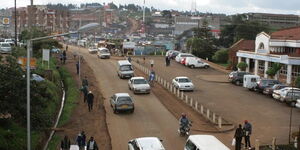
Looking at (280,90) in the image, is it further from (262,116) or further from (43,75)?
(43,75)

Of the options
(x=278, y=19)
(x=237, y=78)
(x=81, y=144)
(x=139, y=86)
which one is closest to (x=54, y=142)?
(x=81, y=144)

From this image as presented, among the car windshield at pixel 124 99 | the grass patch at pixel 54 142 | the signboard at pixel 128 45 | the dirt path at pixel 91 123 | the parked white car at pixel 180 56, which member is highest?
the signboard at pixel 128 45

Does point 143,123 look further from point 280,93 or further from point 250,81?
point 250,81

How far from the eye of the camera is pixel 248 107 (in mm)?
31344

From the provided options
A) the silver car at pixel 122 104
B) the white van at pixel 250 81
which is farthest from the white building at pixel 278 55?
the silver car at pixel 122 104

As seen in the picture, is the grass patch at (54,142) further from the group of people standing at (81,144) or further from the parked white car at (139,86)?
the parked white car at (139,86)

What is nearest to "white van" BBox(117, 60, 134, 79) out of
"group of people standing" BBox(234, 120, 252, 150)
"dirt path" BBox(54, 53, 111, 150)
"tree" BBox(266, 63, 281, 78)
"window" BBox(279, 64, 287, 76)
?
"dirt path" BBox(54, 53, 111, 150)

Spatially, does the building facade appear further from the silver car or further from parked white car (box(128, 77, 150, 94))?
the silver car

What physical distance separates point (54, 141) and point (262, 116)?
1431cm

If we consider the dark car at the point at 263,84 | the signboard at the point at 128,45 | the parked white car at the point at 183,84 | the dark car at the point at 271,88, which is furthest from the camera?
the signboard at the point at 128,45

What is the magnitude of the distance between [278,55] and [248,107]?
16.9 meters

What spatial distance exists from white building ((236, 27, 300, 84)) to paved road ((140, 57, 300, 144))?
618 cm

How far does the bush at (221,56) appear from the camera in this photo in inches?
2889

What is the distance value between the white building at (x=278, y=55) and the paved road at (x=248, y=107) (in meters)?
6.18
